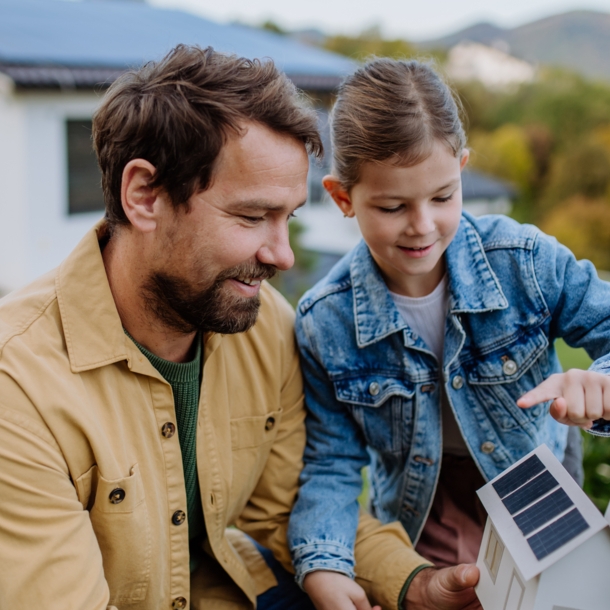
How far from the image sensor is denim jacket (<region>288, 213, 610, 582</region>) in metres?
2.03

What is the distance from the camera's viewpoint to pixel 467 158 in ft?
6.85

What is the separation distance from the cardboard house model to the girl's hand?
128 mm

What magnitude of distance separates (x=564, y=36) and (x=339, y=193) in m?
26.6

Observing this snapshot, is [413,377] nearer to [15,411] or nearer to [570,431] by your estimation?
[570,431]

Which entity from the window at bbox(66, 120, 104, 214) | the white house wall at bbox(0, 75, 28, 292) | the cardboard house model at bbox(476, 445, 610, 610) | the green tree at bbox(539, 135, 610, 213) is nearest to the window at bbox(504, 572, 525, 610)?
the cardboard house model at bbox(476, 445, 610, 610)

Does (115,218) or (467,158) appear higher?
(467,158)

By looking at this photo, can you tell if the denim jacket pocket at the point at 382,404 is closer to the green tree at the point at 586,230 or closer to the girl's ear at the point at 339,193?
the girl's ear at the point at 339,193

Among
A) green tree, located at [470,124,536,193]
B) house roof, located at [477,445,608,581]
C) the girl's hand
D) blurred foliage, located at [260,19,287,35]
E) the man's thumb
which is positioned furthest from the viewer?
blurred foliage, located at [260,19,287,35]

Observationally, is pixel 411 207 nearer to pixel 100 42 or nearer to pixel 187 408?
pixel 187 408

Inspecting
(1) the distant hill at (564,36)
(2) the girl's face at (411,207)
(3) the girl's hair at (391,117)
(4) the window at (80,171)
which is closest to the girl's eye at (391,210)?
(2) the girl's face at (411,207)

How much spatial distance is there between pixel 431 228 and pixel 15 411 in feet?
3.48

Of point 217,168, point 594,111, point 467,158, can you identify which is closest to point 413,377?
point 467,158

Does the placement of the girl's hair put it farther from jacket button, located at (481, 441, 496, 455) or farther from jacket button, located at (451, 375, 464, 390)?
jacket button, located at (481, 441, 496, 455)

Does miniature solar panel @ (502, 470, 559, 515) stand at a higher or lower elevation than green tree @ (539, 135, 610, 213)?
higher
